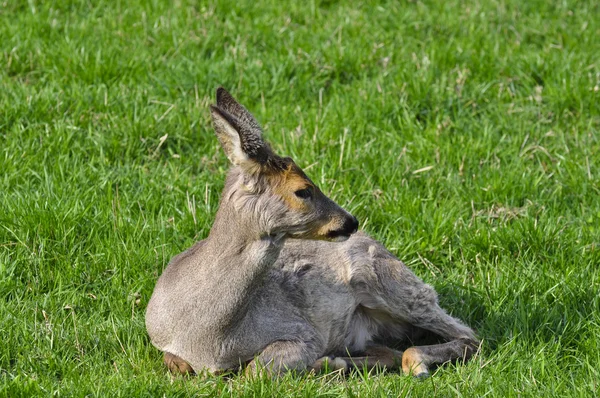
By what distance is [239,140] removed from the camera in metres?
5.05

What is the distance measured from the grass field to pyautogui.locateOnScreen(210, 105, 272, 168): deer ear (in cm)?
107

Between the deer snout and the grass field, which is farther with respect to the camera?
the grass field

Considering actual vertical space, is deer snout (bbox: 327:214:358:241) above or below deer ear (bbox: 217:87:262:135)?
below

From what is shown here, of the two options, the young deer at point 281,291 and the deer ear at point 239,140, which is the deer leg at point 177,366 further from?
the deer ear at point 239,140

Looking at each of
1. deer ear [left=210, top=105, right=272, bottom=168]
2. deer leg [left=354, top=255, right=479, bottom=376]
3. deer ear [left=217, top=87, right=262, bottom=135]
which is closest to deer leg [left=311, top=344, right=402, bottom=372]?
deer leg [left=354, top=255, right=479, bottom=376]

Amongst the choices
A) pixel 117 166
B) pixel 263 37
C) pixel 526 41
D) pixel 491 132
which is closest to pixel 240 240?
pixel 117 166

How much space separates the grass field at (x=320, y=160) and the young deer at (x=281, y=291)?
197 millimetres

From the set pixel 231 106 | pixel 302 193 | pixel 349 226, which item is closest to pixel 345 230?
pixel 349 226

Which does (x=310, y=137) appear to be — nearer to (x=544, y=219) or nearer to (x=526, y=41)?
(x=544, y=219)

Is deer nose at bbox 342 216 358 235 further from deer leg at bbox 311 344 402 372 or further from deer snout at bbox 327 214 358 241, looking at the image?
deer leg at bbox 311 344 402 372

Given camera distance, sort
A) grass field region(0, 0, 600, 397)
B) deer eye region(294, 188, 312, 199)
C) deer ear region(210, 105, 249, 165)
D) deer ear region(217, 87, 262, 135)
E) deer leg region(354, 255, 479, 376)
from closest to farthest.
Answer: deer ear region(210, 105, 249, 165) < deer eye region(294, 188, 312, 199) < deer ear region(217, 87, 262, 135) < grass field region(0, 0, 600, 397) < deer leg region(354, 255, 479, 376)

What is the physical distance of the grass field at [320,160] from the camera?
5551 mm

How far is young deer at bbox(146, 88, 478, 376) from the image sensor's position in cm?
515

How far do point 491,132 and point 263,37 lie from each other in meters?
2.20
